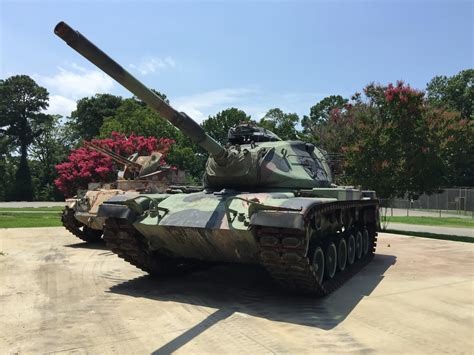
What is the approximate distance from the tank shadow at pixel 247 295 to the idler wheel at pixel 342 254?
34cm

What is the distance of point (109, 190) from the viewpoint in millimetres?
13125

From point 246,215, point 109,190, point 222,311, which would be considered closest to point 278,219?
point 246,215

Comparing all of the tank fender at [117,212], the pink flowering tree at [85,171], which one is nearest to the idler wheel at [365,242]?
the tank fender at [117,212]

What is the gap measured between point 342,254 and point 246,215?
10.7 feet

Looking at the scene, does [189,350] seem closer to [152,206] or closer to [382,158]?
[152,206]

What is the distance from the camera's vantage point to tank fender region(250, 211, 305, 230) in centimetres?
609

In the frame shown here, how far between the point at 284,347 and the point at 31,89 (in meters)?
55.5

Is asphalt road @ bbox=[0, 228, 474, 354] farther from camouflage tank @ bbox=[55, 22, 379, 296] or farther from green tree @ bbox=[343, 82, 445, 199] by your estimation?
green tree @ bbox=[343, 82, 445, 199]

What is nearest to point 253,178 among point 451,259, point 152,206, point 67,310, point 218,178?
point 218,178

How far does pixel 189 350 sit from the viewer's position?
4918mm

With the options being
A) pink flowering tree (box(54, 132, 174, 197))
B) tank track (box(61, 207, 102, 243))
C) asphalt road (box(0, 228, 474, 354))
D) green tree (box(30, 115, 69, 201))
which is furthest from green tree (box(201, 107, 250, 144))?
asphalt road (box(0, 228, 474, 354))

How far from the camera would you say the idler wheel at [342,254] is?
354 inches

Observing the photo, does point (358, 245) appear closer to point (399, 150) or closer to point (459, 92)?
point (399, 150)

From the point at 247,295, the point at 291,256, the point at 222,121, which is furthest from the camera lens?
the point at 222,121
